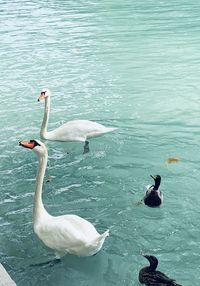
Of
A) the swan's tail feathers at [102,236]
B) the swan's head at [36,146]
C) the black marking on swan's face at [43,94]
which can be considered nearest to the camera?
the swan's tail feathers at [102,236]

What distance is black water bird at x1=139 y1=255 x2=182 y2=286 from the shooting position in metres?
4.79

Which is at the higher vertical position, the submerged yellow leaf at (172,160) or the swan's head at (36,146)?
the swan's head at (36,146)

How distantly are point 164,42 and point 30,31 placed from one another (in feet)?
24.4

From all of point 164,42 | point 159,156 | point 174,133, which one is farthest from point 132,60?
point 159,156

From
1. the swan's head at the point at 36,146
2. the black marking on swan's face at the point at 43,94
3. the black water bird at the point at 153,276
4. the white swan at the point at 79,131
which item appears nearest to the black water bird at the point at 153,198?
the black water bird at the point at 153,276

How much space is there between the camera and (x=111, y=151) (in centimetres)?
835

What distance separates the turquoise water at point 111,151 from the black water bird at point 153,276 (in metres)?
0.18

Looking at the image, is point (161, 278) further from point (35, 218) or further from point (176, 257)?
point (35, 218)

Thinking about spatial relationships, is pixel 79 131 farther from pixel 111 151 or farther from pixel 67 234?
pixel 67 234

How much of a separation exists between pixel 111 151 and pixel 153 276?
12.2 feet

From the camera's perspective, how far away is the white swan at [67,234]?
5145mm

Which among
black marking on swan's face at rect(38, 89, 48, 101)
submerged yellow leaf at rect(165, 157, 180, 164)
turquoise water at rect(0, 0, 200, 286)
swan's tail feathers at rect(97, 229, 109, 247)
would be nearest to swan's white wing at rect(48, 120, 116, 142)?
turquoise water at rect(0, 0, 200, 286)

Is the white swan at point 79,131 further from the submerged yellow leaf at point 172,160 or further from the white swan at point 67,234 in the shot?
the white swan at point 67,234

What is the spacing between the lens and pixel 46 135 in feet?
29.0
